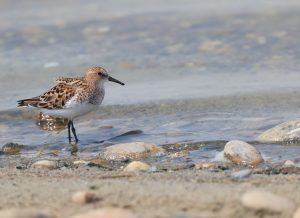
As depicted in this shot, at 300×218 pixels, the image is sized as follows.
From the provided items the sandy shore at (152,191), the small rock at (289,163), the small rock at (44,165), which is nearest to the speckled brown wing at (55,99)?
the small rock at (44,165)

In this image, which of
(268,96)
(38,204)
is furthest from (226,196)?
(268,96)

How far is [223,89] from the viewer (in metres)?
9.23

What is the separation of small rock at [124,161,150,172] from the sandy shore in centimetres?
32

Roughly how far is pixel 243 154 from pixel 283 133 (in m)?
0.81

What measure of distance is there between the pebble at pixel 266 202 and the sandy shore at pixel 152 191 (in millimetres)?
35

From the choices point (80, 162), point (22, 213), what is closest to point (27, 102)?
point (80, 162)

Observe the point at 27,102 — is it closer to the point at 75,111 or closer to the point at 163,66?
the point at 75,111

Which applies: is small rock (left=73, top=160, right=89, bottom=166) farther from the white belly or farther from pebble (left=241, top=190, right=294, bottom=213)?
pebble (left=241, top=190, right=294, bottom=213)

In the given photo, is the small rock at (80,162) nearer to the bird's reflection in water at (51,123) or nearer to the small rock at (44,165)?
the small rock at (44,165)

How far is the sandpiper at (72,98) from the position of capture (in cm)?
793

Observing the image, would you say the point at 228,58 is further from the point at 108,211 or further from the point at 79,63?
the point at 108,211

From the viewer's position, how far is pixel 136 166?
6.00 metres

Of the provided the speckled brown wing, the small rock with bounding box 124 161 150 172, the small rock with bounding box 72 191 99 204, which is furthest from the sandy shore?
the speckled brown wing

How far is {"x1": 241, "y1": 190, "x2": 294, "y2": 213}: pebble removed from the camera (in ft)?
13.9
